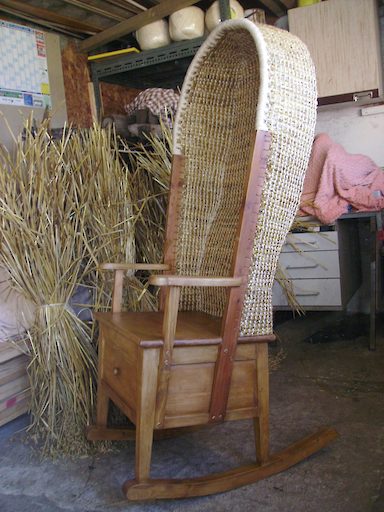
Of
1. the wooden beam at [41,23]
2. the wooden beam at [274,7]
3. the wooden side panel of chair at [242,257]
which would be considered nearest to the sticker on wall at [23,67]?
the wooden beam at [41,23]

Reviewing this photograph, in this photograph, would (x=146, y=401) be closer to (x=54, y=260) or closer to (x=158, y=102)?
(x=54, y=260)

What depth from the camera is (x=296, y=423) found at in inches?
72.9

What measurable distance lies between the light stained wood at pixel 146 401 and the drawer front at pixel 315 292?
1.77 metres

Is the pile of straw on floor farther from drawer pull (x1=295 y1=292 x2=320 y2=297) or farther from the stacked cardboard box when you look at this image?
drawer pull (x1=295 y1=292 x2=320 y2=297)

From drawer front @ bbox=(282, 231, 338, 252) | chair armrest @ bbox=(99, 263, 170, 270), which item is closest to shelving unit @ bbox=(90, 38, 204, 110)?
drawer front @ bbox=(282, 231, 338, 252)

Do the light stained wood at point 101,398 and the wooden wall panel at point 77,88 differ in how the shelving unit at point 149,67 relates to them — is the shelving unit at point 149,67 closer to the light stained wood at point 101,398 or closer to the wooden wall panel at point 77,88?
the wooden wall panel at point 77,88

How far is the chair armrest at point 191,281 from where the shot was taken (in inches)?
49.6

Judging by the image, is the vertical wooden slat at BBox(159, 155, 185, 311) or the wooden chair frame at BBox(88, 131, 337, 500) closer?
the wooden chair frame at BBox(88, 131, 337, 500)

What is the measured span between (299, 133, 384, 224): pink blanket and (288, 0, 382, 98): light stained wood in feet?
1.38

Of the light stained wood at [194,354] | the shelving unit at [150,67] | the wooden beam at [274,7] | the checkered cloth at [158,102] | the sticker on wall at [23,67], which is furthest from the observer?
the wooden beam at [274,7]

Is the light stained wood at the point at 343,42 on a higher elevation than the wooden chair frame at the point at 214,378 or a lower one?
higher

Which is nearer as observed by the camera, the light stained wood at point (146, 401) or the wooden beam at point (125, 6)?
the light stained wood at point (146, 401)

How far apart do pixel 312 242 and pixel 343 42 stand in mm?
1342

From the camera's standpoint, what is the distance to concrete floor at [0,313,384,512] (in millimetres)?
1384
